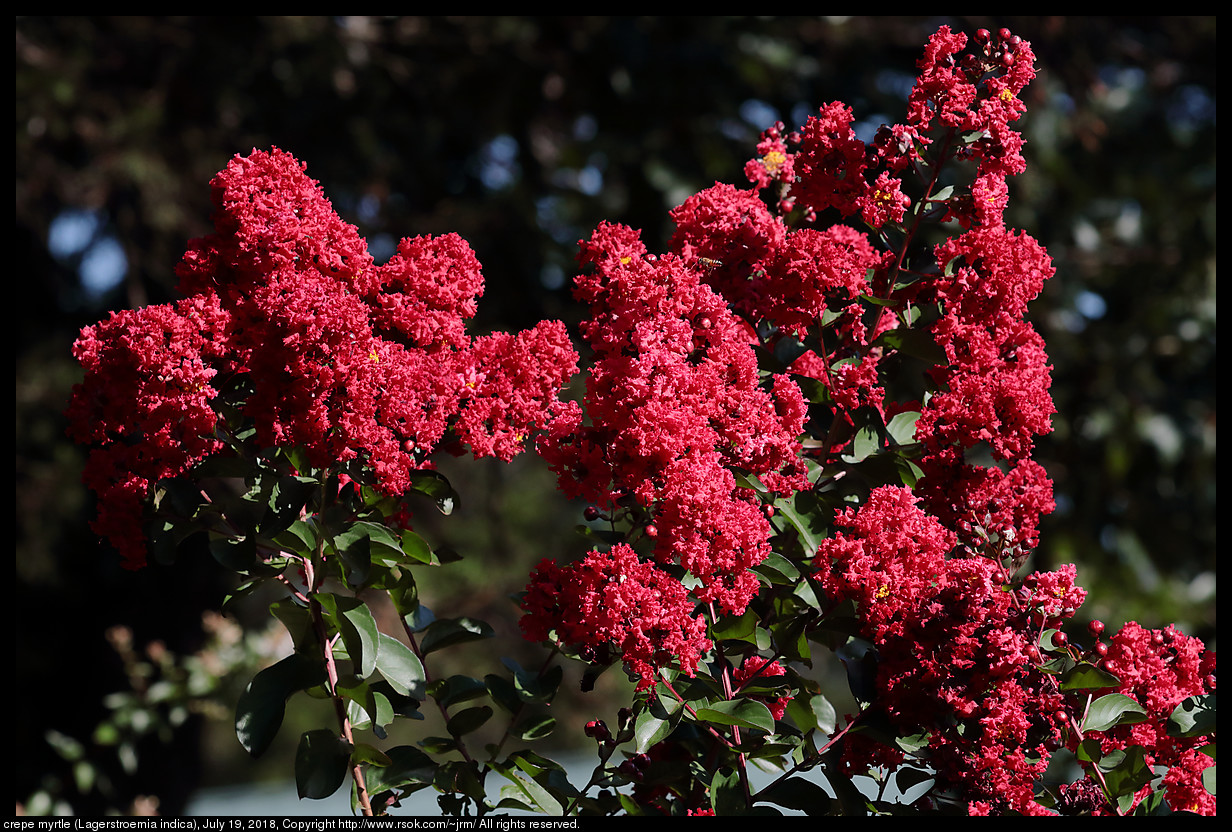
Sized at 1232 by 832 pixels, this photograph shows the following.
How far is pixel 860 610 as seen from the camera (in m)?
1.12

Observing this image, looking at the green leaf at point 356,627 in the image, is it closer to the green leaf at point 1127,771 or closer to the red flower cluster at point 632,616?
the red flower cluster at point 632,616

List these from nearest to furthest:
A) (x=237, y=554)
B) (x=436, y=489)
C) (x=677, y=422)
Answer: (x=677, y=422), (x=237, y=554), (x=436, y=489)

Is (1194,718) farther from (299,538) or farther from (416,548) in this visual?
(299,538)

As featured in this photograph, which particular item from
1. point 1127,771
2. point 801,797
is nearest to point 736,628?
point 801,797

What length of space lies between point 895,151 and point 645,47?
3.14 metres

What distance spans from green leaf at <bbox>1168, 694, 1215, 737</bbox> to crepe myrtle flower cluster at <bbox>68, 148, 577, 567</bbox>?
2.44 feet

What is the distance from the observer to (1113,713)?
3.59 ft

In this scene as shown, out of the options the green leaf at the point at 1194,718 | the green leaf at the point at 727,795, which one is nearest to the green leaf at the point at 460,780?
the green leaf at the point at 727,795

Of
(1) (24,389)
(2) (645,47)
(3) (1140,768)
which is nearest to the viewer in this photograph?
(3) (1140,768)

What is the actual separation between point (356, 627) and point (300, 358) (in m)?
0.29

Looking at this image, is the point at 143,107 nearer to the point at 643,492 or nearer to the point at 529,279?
the point at 529,279

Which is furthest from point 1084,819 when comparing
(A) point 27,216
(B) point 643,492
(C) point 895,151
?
(A) point 27,216

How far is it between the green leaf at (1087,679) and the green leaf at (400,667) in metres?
0.69

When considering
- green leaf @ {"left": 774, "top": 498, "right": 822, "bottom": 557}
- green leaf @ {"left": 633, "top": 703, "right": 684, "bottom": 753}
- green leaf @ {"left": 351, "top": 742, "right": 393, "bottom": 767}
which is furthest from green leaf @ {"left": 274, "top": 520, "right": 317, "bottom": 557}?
green leaf @ {"left": 774, "top": 498, "right": 822, "bottom": 557}
